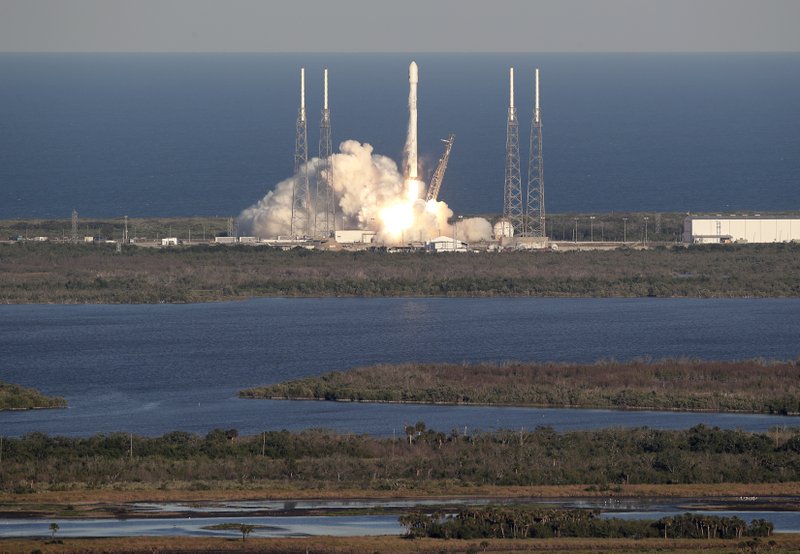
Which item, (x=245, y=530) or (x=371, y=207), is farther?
(x=371, y=207)

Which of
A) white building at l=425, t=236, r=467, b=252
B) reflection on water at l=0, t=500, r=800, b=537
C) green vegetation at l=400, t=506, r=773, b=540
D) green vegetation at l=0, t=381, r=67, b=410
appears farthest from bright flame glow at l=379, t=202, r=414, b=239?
green vegetation at l=400, t=506, r=773, b=540

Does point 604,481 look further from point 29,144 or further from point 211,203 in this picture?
point 29,144

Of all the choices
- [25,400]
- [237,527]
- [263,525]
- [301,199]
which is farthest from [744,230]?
[237,527]

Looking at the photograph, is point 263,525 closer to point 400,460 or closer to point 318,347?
point 400,460

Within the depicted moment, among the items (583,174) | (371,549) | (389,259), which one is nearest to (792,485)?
(371,549)

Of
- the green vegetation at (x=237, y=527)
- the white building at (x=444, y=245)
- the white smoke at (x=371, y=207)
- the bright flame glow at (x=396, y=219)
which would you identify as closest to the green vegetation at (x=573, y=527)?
the green vegetation at (x=237, y=527)

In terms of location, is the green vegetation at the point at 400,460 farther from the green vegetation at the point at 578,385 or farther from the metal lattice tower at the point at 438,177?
the metal lattice tower at the point at 438,177
